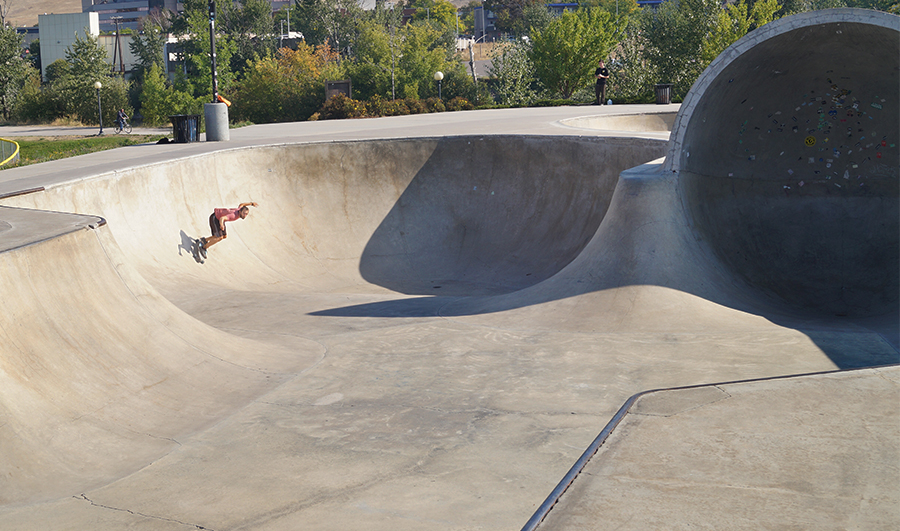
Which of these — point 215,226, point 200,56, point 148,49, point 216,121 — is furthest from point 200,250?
point 148,49

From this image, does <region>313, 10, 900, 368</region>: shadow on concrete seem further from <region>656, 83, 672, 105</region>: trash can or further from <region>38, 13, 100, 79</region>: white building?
<region>38, 13, 100, 79</region>: white building

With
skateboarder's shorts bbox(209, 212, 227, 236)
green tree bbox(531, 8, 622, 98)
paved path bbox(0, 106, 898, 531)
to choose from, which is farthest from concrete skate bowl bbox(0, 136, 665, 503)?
green tree bbox(531, 8, 622, 98)

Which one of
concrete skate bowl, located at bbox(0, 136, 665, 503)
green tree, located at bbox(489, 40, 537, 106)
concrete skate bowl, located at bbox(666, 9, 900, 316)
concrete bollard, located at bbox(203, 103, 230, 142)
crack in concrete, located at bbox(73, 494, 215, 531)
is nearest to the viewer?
crack in concrete, located at bbox(73, 494, 215, 531)

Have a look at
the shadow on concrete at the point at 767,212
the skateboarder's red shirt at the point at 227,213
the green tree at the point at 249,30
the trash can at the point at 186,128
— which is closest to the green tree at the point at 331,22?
the green tree at the point at 249,30

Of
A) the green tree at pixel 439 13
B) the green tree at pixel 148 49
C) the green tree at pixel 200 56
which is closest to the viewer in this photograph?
the green tree at pixel 200 56

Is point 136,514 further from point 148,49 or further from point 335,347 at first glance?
point 148,49

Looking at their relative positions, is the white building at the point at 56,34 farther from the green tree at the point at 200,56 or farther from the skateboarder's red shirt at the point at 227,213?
the skateboarder's red shirt at the point at 227,213

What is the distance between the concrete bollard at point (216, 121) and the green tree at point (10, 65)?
40.7 metres

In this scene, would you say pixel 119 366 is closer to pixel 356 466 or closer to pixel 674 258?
pixel 356 466

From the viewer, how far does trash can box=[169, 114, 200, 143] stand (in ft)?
64.1

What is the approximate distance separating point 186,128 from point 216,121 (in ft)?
3.24

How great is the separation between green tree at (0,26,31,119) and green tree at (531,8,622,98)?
35.3m

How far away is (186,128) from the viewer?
19.6 metres

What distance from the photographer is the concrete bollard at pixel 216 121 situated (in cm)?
1912
